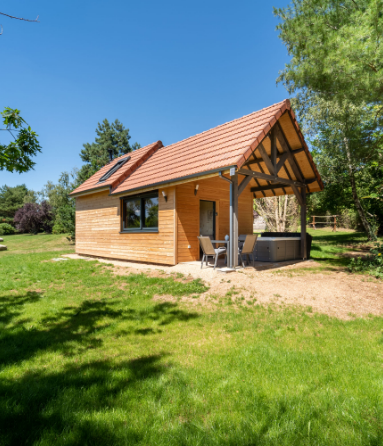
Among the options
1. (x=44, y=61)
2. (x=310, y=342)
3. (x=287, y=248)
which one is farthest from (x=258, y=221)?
(x=310, y=342)

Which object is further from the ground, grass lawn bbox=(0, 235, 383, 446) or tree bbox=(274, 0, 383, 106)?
tree bbox=(274, 0, 383, 106)

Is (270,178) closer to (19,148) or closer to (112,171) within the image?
(19,148)

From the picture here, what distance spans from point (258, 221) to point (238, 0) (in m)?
26.0

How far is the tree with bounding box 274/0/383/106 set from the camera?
6.18 meters

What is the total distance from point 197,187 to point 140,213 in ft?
8.66

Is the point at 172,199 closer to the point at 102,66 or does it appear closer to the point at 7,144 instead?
the point at 7,144

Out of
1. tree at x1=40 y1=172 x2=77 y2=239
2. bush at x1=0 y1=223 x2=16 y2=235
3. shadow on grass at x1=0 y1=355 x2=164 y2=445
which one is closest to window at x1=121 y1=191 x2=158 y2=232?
tree at x1=40 y1=172 x2=77 y2=239

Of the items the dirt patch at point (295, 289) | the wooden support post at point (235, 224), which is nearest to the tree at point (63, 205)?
the wooden support post at point (235, 224)

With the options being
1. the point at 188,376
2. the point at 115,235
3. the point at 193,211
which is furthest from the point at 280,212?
the point at 188,376

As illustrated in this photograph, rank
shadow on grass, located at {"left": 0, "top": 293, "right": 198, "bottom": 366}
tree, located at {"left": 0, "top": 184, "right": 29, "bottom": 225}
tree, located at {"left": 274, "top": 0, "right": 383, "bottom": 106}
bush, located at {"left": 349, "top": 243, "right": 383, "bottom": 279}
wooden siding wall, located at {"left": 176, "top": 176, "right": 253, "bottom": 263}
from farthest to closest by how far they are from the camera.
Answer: tree, located at {"left": 0, "top": 184, "right": 29, "bottom": 225}
wooden siding wall, located at {"left": 176, "top": 176, "right": 253, "bottom": 263}
bush, located at {"left": 349, "top": 243, "right": 383, "bottom": 279}
tree, located at {"left": 274, "top": 0, "right": 383, "bottom": 106}
shadow on grass, located at {"left": 0, "top": 293, "right": 198, "bottom": 366}

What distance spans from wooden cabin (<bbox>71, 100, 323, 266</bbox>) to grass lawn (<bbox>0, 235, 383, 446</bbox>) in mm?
4140

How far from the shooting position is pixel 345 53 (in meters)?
6.46

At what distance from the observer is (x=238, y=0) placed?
12.3 metres

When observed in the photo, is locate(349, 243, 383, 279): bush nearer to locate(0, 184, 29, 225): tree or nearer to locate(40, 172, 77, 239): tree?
locate(40, 172, 77, 239): tree
